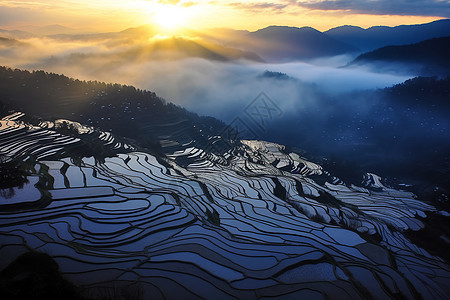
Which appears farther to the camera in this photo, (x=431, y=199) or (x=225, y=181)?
(x=431, y=199)

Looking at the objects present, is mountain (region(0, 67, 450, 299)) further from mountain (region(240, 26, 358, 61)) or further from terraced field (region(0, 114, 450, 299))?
mountain (region(240, 26, 358, 61))

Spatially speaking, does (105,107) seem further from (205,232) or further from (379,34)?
(379,34)

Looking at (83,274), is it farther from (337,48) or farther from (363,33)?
(363,33)

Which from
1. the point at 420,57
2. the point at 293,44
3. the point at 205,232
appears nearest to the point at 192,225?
the point at 205,232

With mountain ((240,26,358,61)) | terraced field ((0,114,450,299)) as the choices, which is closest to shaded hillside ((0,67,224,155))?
terraced field ((0,114,450,299))

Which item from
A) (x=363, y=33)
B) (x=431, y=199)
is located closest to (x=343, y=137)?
(x=431, y=199)

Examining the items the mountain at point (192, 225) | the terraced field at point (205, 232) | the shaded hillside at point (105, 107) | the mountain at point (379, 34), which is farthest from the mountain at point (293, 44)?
the terraced field at point (205, 232)
